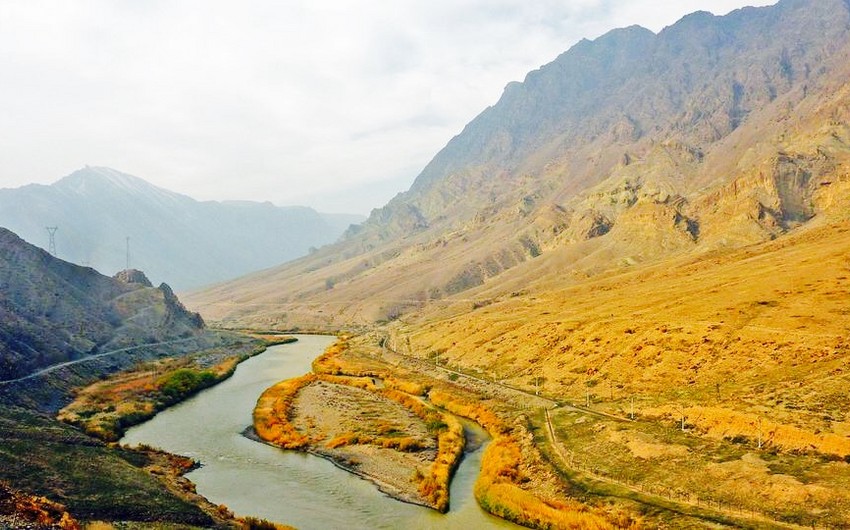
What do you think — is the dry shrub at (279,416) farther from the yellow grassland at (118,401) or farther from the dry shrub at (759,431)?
the dry shrub at (759,431)

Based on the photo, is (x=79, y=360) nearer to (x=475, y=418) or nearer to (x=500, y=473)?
(x=475, y=418)

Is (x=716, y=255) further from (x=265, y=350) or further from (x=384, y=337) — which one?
(x=265, y=350)

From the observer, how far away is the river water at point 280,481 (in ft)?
130

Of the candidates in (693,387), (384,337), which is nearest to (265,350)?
(384,337)

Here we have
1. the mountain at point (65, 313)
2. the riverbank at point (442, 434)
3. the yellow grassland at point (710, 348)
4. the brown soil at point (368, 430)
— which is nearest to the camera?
the riverbank at point (442, 434)

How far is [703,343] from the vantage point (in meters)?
65.8

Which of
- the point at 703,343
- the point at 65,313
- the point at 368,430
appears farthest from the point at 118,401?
the point at 703,343

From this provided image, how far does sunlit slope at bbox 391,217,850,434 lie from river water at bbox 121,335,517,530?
1968 centimetres

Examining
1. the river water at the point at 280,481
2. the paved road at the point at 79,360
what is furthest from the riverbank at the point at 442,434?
the paved road at the point at 79,360

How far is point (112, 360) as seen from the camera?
98062 mm

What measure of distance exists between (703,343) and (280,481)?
158 ft

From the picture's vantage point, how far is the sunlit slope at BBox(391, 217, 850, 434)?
172 ft

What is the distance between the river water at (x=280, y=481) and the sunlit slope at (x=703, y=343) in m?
19.7

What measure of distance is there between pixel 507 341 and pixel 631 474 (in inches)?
2076
